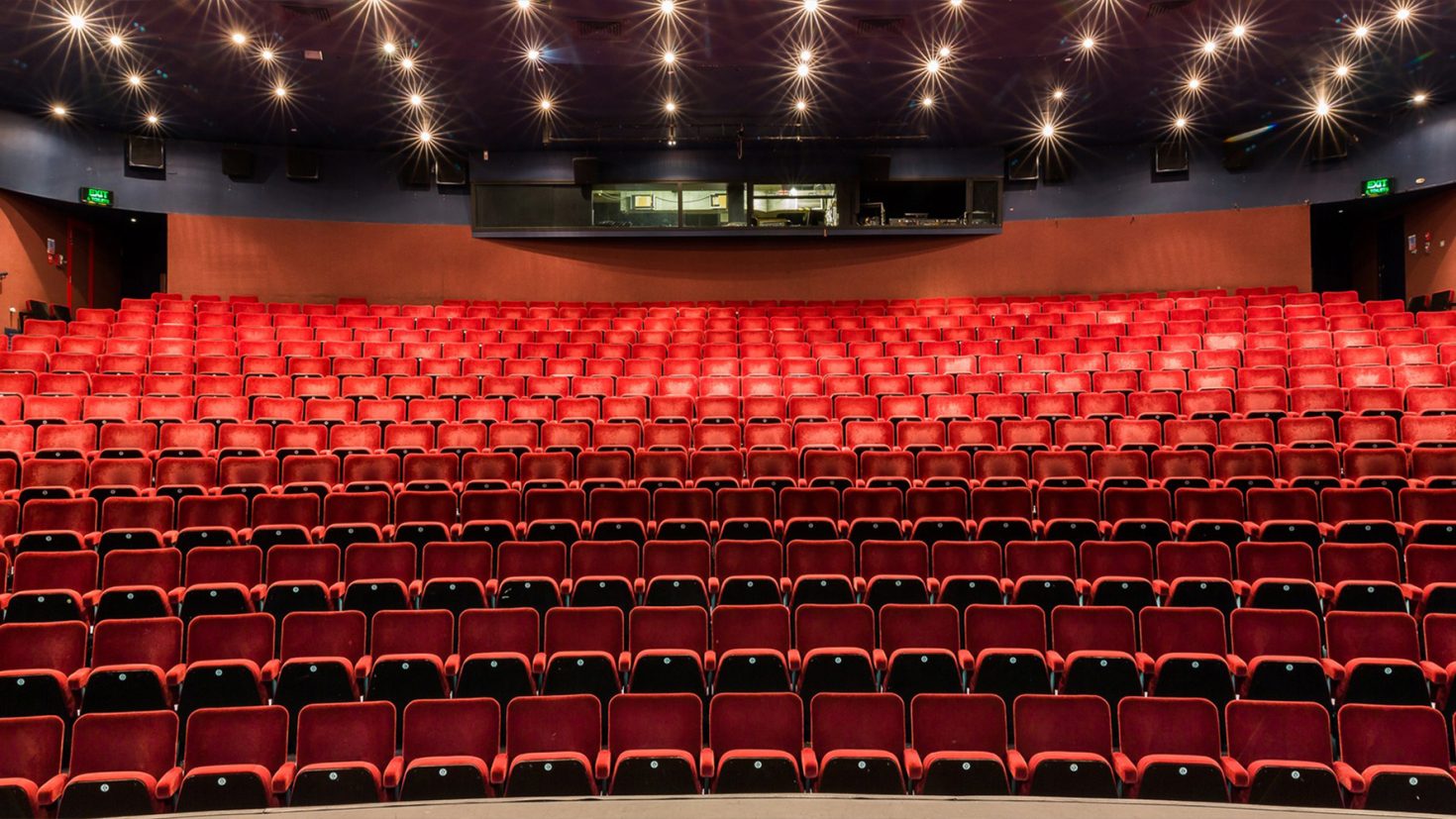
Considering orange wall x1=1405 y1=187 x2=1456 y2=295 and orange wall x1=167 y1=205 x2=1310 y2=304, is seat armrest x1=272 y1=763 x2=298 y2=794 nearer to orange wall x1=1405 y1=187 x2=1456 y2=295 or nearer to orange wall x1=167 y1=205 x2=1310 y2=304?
orange wall x1=167 y1=205 x2=1310 y2=304

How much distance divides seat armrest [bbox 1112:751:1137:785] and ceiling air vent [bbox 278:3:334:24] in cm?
330

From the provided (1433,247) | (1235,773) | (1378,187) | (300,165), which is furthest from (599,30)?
(1433,247)

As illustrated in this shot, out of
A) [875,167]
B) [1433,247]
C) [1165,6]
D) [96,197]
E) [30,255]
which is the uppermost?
[1165,6]

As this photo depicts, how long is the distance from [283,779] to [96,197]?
13.5 ft

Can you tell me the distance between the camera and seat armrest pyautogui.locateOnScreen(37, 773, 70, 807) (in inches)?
51.8

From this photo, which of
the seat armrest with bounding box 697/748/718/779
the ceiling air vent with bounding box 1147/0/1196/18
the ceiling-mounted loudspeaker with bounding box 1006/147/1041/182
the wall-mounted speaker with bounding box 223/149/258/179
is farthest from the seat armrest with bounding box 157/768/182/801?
the ceiling-mounted loudspeaker with bounding box 1006/147/1041/182

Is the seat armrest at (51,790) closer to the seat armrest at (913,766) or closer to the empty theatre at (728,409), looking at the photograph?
the empty theatre at (728,409)

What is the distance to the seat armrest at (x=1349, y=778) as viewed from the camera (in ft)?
4.35

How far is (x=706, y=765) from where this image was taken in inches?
56.8

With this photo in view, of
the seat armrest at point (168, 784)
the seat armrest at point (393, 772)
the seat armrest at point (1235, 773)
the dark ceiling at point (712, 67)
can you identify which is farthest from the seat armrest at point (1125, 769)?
the dark ceiling at point (712, 67)

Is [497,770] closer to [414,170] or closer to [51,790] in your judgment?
[51,790]

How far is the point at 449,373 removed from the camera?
331 centimetres

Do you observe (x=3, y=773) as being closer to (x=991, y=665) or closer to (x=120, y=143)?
(x=991, y=665)

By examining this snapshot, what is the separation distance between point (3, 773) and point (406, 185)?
399cm
